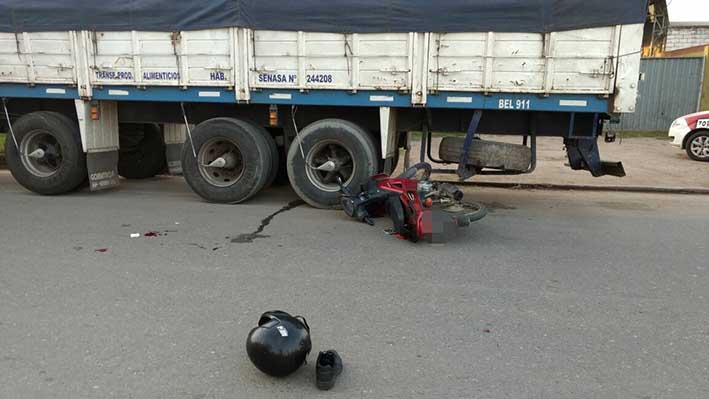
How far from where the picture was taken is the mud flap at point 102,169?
28.0 feet

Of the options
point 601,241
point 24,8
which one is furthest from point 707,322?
point 24,8

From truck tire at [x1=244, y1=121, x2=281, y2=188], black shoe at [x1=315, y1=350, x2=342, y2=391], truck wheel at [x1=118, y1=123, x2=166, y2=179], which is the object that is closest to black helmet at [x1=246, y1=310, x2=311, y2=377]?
black shoe at [x1=315, y1=350, x2=342, y2=391]

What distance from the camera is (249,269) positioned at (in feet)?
16.9

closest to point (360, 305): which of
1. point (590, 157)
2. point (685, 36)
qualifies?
point (590, 157)

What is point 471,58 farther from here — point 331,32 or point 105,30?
point 105,30

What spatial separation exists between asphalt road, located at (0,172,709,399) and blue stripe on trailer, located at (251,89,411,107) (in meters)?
1.56

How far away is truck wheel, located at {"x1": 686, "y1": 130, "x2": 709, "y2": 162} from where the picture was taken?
13.0 m

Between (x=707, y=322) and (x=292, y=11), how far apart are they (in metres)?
5.68

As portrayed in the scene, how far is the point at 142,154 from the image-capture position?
33.8ft

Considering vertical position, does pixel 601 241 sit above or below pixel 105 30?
below

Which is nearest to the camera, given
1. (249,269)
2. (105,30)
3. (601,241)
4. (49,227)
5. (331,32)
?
(249,269)

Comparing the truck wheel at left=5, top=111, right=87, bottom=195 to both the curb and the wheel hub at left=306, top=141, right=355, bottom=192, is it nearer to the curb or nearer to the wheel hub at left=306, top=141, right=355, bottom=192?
the wheel hub at left=306, top=141, right=355, bottom=192

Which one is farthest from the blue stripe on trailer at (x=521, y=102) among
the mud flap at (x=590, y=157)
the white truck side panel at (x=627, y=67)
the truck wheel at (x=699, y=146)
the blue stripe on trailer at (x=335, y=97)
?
the truck wheel at (x=699, y=146)

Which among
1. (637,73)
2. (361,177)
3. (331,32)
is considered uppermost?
(331,32)
